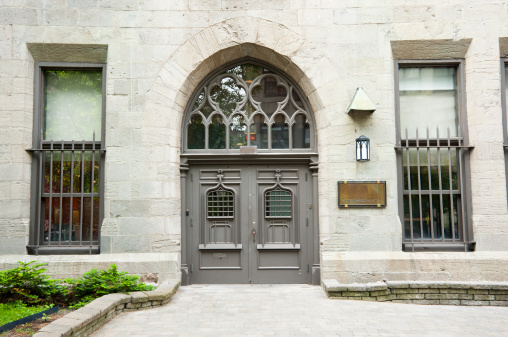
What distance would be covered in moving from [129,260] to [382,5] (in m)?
6.42

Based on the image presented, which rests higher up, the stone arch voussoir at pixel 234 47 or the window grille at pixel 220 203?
the stone arch voussoir at pixel 234 47

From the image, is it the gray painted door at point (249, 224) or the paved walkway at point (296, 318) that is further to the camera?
the gray painted door at point (249, 224)

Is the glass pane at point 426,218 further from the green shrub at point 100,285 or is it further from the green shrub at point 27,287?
the green shrub at point 27,287

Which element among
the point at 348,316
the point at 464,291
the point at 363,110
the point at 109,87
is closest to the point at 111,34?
the point at 109,87

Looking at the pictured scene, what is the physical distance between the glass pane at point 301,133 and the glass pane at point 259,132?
21.9 inches

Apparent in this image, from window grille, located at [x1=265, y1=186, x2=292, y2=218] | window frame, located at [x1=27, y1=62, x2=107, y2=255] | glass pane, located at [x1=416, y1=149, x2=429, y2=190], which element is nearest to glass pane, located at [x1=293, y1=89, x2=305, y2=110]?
window grille, located at [x1=265, y1=186, x2=292, y2=218]

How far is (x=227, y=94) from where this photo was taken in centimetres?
830

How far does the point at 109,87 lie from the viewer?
25.4ft

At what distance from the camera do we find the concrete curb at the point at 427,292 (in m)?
6.82

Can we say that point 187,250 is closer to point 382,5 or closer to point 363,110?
point 363,110

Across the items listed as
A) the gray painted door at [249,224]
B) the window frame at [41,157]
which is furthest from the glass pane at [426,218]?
the window frame at [41,157]

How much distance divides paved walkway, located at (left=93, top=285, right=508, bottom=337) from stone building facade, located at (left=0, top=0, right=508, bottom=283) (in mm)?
981

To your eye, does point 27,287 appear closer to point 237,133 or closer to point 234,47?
point 237,133

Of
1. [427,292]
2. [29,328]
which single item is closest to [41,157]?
[29,328]
